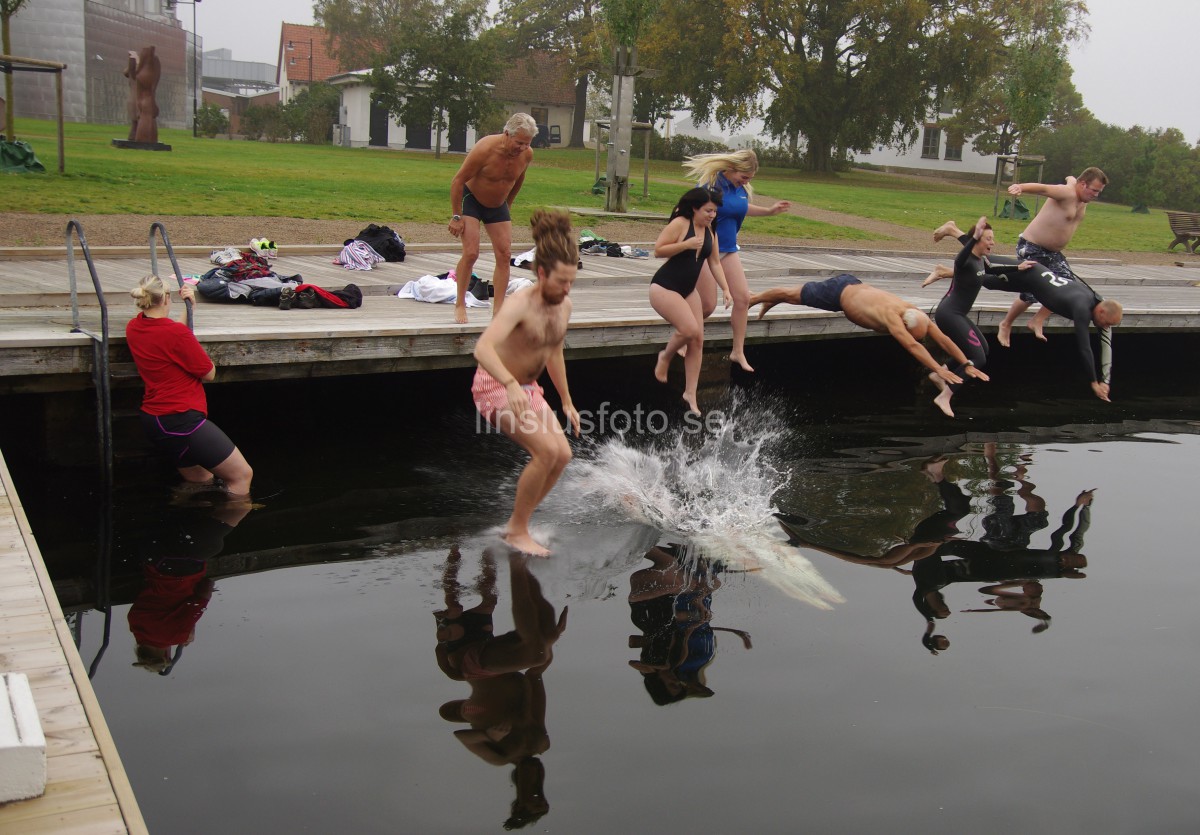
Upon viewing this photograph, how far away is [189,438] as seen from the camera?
7.03m

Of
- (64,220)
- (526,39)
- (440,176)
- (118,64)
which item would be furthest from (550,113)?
(64,220)

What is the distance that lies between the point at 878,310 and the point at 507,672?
5771 mm

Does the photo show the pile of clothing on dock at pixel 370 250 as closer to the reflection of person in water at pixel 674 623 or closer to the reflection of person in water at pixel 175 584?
the reflection of person in water at pixel 175 584

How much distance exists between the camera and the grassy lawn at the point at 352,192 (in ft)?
54.5

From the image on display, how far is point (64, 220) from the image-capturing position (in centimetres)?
1359

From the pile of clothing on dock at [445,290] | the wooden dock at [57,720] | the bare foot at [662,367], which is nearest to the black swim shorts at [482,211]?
the pile of clothing on dock at [445,290]

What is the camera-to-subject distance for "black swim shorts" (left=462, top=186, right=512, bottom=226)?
28.2 ft

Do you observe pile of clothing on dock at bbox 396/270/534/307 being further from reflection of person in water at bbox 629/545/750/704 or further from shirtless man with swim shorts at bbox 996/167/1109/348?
shirtless man with swim shorts at bbox 996/167/1109/348

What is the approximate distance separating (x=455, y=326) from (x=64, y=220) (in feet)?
25.5

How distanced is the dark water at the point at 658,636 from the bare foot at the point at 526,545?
85 millimetres

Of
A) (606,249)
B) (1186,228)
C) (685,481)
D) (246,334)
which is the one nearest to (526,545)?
(685,481)

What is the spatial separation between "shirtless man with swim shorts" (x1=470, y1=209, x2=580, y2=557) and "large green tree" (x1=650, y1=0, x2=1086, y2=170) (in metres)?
34.2

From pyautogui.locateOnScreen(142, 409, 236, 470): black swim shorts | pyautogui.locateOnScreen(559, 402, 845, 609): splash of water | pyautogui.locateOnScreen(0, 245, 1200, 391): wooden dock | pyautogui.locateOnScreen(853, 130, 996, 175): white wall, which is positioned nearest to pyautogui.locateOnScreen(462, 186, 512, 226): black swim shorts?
pyautogui.locateOnScreen(0, 245, 1200, 391): wooden dock

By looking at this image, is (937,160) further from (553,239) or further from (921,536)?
(553,239)
